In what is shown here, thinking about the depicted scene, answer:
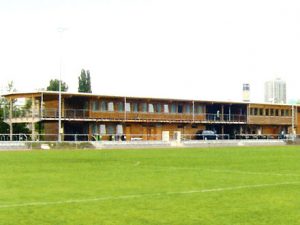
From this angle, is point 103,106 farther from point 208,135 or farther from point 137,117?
point 208,135

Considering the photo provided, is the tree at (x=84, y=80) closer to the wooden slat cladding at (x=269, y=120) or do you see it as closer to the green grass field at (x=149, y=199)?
the wooden slat cladding at (x=269, y=120)

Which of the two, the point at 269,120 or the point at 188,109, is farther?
the point at 269,120

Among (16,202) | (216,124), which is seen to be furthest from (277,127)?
(16,202)

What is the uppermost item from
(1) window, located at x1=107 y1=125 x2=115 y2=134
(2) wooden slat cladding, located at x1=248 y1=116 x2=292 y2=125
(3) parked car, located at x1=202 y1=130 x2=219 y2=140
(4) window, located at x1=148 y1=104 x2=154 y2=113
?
(4) window, located at x1=148 y1=104 x2=154 y2=113

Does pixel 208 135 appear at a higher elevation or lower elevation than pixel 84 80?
lower

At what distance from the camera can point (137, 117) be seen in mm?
73188

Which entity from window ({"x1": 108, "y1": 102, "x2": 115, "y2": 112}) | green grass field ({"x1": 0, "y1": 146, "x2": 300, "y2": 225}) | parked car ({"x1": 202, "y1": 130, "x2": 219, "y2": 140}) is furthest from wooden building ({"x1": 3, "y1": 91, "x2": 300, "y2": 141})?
green grass field ({"x1": 0, "y1": 146, "x2": 300, "y2": 225})

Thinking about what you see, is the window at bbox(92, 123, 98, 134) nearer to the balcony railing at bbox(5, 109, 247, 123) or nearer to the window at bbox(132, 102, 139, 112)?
the balcony railing at bbox(5, 109, 247, 123)

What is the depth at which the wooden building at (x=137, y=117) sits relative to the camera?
67250mm

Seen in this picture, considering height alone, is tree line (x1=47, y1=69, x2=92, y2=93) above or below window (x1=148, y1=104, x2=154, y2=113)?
above

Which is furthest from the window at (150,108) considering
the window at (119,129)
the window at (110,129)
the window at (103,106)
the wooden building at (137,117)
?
the window at (103,106)

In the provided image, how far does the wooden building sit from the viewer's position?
67250 mm

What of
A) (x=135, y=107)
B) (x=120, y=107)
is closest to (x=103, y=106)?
(x=120, y=107)

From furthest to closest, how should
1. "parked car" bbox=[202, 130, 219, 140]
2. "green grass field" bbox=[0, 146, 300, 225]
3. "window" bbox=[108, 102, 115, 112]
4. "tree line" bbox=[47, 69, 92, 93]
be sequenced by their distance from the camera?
"tree line" bbox=[47, 69, 92, 93], "parked car" bbox=[202, 130, 219, 140], "window" bbox=[108, 102, 115, 112], "green grass field" bbox=[0, 146, 300, 225]
